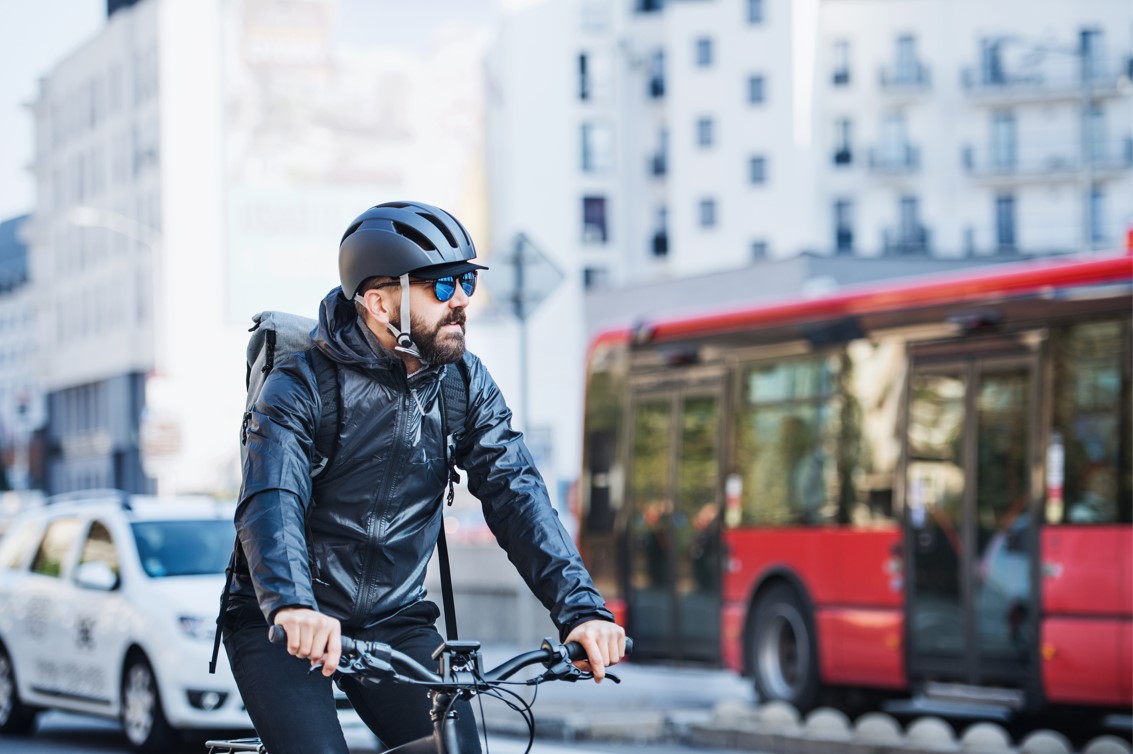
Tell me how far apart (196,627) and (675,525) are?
5.91 meters

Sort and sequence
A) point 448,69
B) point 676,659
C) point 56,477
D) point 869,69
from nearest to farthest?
point 676,659 < point 869,69 < point 448,69 < point 56,477

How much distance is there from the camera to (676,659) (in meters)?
17.0

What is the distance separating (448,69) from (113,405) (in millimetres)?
19336

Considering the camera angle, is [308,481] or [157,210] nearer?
[308,481]

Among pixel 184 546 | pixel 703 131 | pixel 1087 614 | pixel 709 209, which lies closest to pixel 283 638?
pixel 184 546

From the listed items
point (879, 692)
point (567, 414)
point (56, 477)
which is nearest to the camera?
point (879, 692)

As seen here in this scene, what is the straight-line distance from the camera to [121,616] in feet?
41.0

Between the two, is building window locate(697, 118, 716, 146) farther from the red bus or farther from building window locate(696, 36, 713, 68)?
the red bus

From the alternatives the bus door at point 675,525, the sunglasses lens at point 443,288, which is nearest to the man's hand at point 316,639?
the sunglasses lens at point 443,288

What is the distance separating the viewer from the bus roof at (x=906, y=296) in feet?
43.1

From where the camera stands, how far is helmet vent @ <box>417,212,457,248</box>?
4.57m

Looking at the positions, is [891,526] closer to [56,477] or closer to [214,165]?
[214,165]

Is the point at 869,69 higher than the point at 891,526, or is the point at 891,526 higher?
the point at 869,69

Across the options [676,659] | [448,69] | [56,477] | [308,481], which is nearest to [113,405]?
[56,477]
